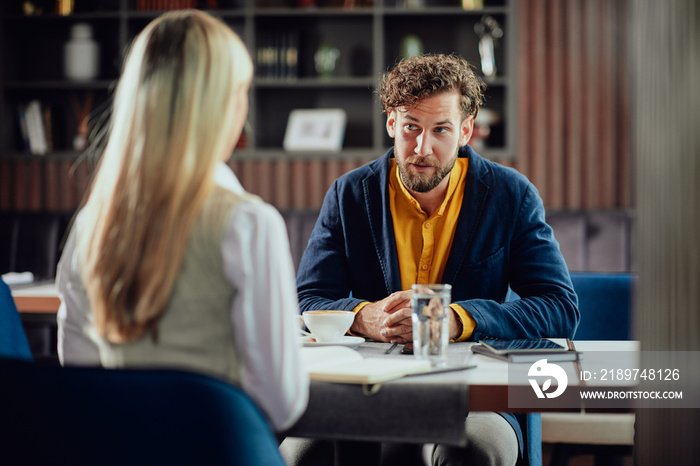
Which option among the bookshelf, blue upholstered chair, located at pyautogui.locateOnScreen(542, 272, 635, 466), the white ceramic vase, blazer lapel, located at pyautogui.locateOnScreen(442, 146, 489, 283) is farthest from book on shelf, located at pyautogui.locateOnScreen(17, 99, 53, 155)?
blue upholstered chair, located at pyautogui.locateOnScreen(542, 272, 635, 466)

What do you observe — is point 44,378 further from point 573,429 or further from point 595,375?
point 573,429

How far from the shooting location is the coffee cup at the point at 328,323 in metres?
1.38

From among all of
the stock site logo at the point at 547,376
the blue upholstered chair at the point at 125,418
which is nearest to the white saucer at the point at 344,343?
the stock site logo at the point at 547,376

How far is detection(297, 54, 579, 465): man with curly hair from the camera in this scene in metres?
1.76

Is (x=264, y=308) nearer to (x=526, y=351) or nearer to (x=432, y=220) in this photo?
(x=526, y=351)

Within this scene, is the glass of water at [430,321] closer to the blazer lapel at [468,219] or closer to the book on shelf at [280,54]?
the blazer lapel at [468,219]

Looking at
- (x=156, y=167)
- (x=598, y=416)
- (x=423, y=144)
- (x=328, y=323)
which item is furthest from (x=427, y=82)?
(x=598, y=416)

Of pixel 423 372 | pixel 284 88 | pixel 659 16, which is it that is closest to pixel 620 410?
pixel 423 372

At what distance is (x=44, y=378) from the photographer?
26.5 inches

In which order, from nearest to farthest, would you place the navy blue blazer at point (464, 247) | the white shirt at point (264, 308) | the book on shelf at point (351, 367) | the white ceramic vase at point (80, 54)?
the white shirt at point (264, 308), the book on shelf at point (351, 367), the navy blue blazer at point (464, 247), the white ceramic vase at point (80, 54)

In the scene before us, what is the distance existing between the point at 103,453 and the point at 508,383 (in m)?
0.61

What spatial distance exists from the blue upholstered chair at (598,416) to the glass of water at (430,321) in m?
0.93

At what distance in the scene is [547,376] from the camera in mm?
1126

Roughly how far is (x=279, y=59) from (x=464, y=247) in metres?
2.53
